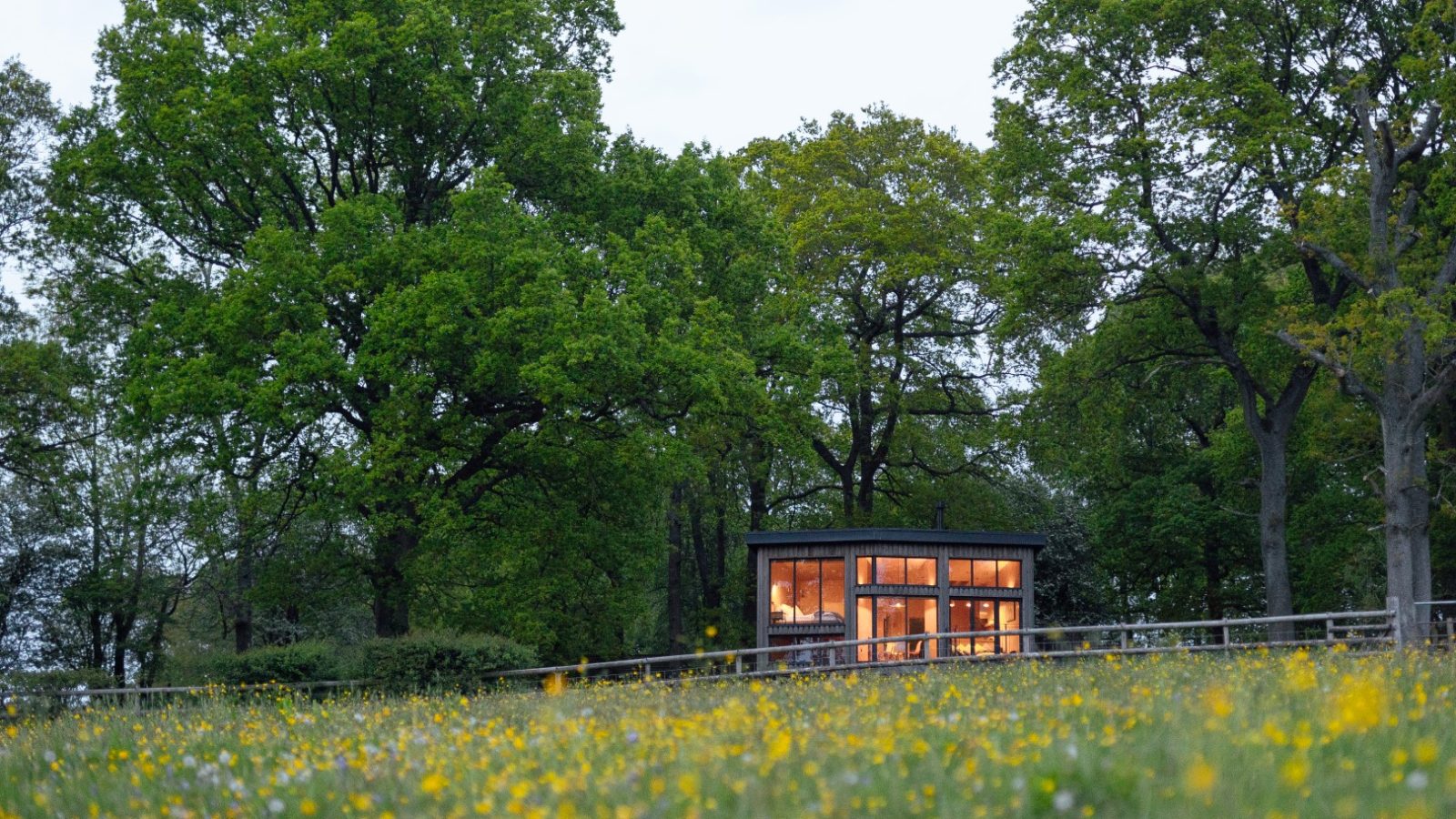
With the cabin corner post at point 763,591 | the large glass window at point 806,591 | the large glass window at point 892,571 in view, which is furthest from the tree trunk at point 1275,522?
the cabin corner post at point 763,591

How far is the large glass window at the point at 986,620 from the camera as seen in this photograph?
3625cm

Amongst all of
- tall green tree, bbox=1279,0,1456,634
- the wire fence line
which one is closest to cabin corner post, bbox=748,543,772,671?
the wire fence line

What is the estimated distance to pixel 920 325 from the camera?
4459cm

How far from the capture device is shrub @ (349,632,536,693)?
24250 mm

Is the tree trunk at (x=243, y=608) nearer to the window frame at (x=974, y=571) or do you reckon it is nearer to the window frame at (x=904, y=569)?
the window frame at (x=904, y=569)

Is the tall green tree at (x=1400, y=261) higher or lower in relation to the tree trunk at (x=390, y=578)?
higher

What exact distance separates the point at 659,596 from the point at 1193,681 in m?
40.3

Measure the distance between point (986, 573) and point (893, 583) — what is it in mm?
2577

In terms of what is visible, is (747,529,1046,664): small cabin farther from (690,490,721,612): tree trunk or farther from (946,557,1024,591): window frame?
(690,490,721,612): tree trunk

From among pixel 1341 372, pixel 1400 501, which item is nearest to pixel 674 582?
pixel 1400 501

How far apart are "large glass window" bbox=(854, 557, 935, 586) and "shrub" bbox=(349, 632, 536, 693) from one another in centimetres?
1304

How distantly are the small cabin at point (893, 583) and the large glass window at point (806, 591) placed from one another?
0.02 metres

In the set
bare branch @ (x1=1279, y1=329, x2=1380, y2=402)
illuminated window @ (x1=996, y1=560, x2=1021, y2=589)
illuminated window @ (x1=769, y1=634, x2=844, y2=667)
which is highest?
bare branch @ (x1=1279, y1=329, x2=1380, y2=402)

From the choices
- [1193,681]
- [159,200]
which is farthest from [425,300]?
[1193,681]
